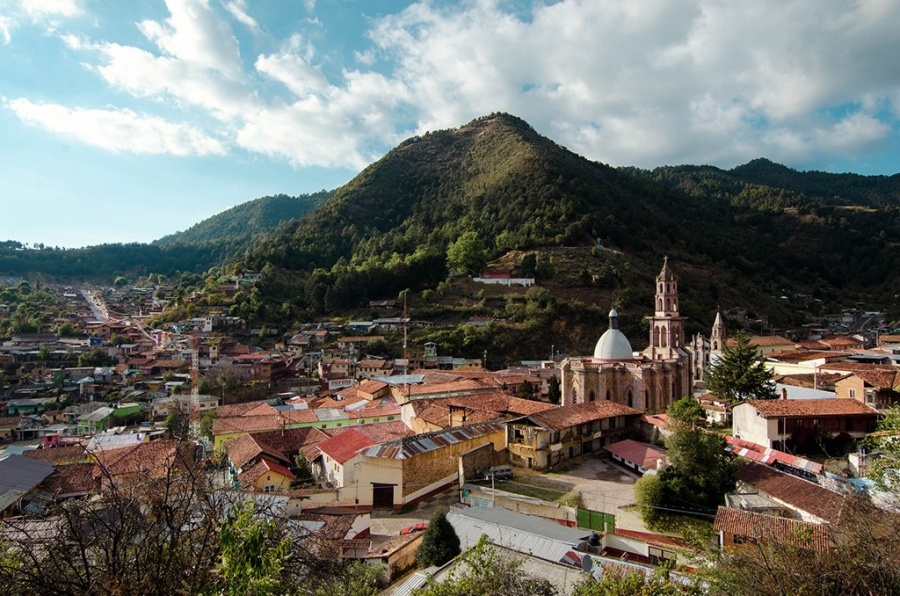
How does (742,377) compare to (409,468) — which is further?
(742,377)

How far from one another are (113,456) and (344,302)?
42.2 m

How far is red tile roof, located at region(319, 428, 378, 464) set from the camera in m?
20.3

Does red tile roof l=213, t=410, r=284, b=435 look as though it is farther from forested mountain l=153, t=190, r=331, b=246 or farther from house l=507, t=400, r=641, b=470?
forested mountain l=153, t=190, r=331, b=246

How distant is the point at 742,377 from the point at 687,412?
179 inches

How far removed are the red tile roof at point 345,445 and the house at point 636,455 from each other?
9792 millimetres

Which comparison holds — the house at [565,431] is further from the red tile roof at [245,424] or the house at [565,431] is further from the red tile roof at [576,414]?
the red tile roof at [245,424]

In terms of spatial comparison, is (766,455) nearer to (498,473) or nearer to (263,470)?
(498,473)

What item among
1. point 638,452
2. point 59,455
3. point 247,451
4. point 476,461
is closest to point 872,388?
point 638,452

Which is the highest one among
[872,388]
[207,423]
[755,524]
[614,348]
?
[614,348]

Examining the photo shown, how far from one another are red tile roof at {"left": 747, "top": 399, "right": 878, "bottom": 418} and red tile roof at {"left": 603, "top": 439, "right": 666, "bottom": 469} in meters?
4.03

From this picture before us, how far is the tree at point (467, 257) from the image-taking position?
227 feet

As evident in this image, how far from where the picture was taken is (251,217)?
542 feet

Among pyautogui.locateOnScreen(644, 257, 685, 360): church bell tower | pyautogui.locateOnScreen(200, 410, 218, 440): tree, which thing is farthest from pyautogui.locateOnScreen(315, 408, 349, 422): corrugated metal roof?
pyautogui.locateOnScreen(644, 257, 685, 360): church bell tower

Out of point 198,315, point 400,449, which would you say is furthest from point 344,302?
point 400,449
